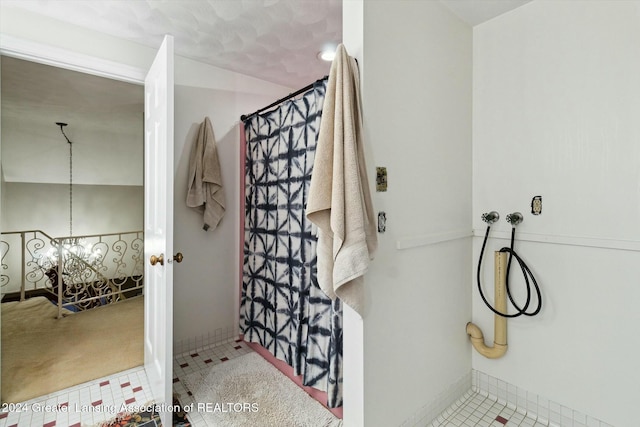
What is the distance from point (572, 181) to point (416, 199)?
797 mm

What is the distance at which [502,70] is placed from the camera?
176cm

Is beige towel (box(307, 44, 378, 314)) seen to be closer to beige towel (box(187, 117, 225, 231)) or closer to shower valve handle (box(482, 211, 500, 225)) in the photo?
shower valve handle (box(482, 211, 500, 225))

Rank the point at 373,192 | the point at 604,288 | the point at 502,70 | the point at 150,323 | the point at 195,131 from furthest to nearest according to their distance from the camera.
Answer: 1. the point at 195,131
2. the point at 150,323
3. the point at 502,70
4. the point at 604,288
5. the point at 373,192

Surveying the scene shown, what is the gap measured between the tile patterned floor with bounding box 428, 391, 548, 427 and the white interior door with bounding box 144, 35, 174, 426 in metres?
1.45

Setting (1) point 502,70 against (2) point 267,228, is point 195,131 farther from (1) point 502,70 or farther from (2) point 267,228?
(1) point 502,70

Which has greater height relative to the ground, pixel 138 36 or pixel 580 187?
pixel 138 36

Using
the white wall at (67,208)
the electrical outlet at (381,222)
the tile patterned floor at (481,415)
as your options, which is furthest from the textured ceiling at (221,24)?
the white wall at (67,208)

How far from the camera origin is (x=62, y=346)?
2.48 meters

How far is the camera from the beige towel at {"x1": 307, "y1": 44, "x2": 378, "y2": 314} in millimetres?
1163

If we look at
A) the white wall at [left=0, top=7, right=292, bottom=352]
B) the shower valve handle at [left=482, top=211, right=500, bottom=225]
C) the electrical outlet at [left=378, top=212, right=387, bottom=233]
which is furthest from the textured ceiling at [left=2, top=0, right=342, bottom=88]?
the shower valve handle at [left=482, top=211, right=500, bottom=225]

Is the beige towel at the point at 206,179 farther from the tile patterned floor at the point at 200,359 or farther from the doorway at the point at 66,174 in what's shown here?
the doorway at the point at 66,174

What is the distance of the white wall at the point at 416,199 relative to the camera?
1.34 meters

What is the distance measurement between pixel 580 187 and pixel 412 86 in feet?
3.21

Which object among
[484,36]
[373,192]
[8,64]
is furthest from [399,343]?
[8,64]
